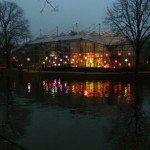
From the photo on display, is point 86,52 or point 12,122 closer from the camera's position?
point 12,122

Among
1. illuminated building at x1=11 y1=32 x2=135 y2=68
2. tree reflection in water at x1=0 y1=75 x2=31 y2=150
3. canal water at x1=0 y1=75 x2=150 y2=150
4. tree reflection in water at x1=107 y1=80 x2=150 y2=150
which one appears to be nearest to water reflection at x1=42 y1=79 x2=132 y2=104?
canal water at x1=0 y1=75 x2=150 y2=150

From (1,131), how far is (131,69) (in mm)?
46682

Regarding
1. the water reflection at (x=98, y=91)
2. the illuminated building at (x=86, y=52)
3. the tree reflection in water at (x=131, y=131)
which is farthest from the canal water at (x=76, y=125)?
the illuminated building at (x=86, y=52)

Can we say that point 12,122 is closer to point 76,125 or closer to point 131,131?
point 76,125

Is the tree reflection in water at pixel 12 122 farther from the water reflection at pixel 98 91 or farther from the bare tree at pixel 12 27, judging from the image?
the bare tree at pixel 12 27

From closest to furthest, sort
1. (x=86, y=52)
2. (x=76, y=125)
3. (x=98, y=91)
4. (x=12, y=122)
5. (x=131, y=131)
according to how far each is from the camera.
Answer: (x=131, y=131) → (x=76, y=125) → (x=12, y=122) → (x=98, y=91) → (x=86, y=52)

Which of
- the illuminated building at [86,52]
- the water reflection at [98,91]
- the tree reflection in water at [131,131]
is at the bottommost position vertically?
the tree reflection in water at [131,131]

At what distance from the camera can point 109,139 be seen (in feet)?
39.7

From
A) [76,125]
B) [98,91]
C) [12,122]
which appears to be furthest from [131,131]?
[98,91]

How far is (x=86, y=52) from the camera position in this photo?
70.1 metres

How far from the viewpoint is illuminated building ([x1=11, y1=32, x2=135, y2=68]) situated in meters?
66.1

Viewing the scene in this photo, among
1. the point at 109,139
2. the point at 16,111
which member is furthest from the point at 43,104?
the point at 109,139

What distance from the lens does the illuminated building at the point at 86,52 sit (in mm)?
66062

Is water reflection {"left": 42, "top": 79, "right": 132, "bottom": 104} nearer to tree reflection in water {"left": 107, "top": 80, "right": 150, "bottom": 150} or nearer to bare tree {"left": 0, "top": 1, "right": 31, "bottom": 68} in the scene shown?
tree reflection in water {"left": 107, "top": 80, "right": 150, "bottom": 150}
